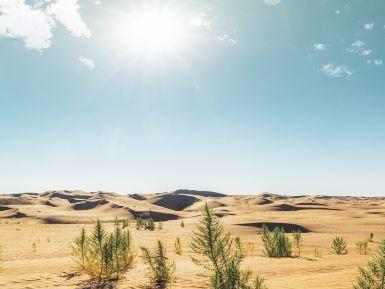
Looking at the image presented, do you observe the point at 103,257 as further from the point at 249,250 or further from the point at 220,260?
the point at 249,250

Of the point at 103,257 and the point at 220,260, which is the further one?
the point at 103,257

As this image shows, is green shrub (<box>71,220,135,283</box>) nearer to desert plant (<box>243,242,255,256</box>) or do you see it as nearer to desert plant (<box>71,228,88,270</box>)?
desert plant (<box>71,228,88,270</box>)

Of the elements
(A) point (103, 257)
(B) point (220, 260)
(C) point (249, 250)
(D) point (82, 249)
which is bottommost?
(C) point (249, 250)

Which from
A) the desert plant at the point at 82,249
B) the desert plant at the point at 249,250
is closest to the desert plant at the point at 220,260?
the desert plant at the point at 82,249

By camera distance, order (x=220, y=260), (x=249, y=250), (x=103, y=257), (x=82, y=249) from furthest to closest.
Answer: (x=249, y=250) → (x=82, y=249) → (x=103, y=257) → (x=220, y=260)

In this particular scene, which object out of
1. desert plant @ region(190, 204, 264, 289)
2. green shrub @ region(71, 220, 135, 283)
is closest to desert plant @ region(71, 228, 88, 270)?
green shrub @ region(71, 220, 135, 283)

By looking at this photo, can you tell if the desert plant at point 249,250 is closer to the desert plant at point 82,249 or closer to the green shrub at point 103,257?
the green shrub at point 103,257

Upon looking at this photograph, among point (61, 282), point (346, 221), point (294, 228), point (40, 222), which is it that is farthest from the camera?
point (40, 222)

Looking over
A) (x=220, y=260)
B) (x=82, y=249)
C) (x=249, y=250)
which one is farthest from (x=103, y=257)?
(x=249, y=250)

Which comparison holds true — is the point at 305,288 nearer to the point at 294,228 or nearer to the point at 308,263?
the point at 308,263

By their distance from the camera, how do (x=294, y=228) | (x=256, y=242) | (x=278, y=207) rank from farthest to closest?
(x=278, y=207) < (x=294, y=228) < (x=256, y=242)

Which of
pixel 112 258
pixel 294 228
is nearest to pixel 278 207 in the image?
pixel 294 228

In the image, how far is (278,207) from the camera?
211 feet

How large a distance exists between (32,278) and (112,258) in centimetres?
237
